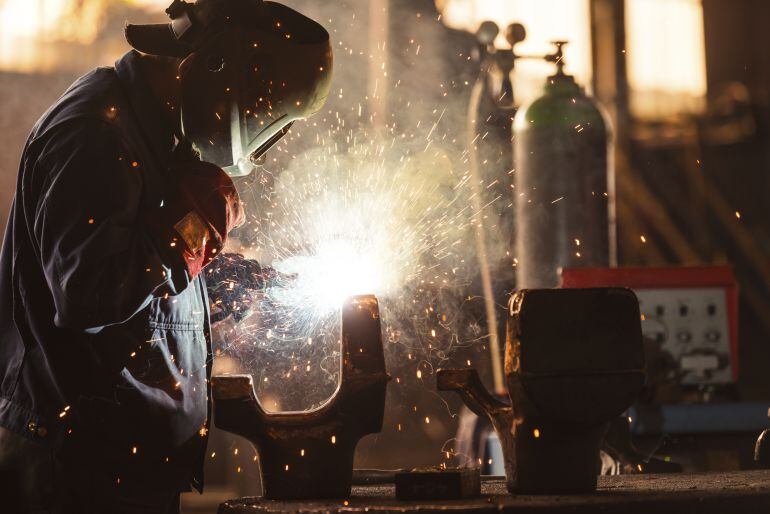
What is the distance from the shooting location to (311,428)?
1706 millimetres

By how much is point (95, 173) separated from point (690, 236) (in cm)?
923

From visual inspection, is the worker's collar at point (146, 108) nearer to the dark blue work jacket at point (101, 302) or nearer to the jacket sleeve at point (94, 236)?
the dark blue work jacket at point (101, 302)

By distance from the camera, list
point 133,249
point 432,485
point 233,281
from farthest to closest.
A: point 233,281, point 133,249, point 432,485

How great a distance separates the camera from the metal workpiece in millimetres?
1688

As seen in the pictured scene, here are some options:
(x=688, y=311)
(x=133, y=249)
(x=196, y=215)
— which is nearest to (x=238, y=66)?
(x=196, y=215)

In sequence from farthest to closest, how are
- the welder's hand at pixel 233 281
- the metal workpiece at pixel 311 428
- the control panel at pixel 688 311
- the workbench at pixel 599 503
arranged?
the control panel at pixel 688 311 → the welder's hand at pixel 233 281 → the metal workpiece at pixel 311 428 → the workbench at pixel 599 503

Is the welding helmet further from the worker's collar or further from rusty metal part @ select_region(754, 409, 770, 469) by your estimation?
rusty metal part @ select_region(754, 409, 770, 469)

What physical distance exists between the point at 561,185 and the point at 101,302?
93.0 inches

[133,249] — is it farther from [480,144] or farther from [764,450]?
[480,144]

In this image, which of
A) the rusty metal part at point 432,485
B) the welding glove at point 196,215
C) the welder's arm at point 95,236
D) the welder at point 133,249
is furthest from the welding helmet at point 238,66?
the rusty metal part at point 432,485

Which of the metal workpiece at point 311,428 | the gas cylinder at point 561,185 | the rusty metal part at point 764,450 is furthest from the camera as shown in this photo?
the gas cylinder at point 561,185

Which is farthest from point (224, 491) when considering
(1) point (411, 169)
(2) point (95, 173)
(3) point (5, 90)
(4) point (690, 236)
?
(2) point (95, 173)

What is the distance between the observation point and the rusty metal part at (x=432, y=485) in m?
1.52

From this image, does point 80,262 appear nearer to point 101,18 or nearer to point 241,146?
point 241,146
